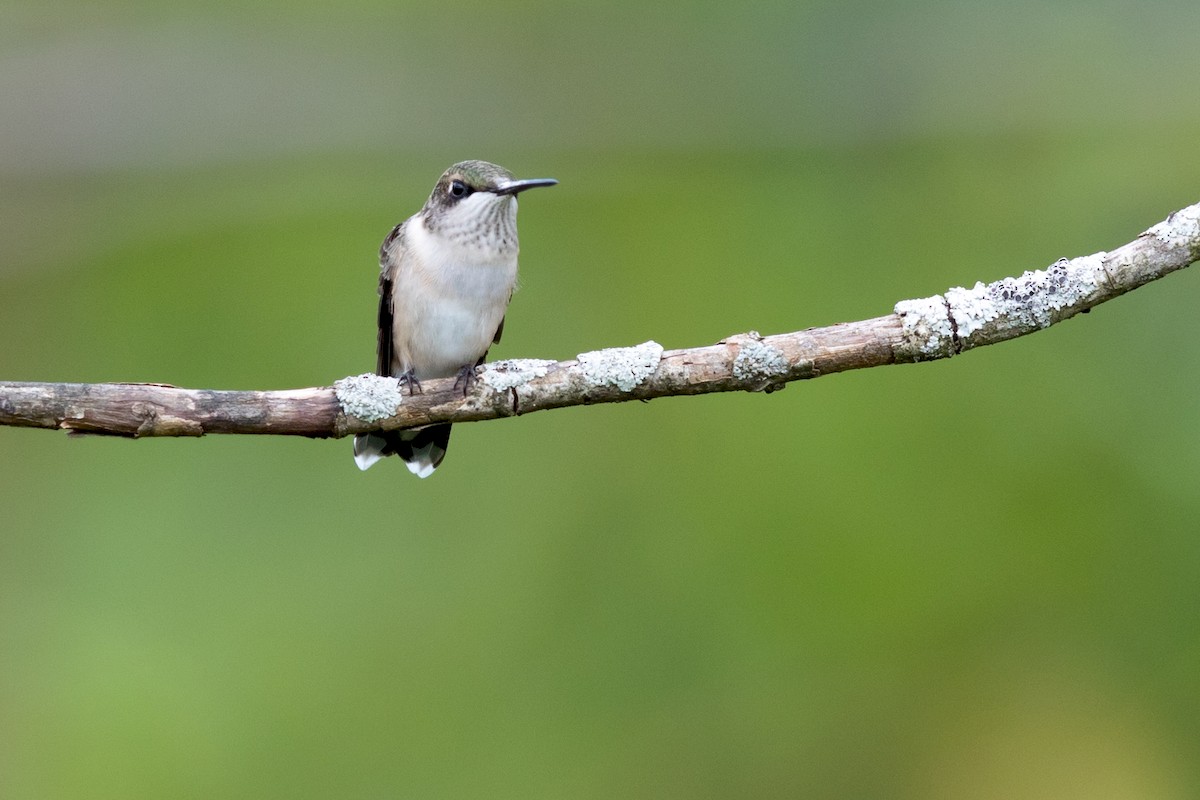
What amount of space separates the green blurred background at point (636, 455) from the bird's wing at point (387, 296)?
1657 mm

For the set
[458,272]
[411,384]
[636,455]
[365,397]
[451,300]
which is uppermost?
[458,272]

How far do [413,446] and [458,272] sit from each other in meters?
0.82

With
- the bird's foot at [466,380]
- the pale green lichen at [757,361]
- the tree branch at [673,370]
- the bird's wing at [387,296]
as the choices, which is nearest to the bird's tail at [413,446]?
the bird's wing at [387,296]

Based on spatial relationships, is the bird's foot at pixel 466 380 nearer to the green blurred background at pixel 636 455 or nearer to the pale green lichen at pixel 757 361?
the pale green lichen at pixel 757 361

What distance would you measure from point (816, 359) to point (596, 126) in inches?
167

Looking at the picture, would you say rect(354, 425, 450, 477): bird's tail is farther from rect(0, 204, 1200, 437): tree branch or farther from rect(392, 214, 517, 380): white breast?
rect(0, 204, 1200, 437): tree branch

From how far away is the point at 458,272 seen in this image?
15.8 feet

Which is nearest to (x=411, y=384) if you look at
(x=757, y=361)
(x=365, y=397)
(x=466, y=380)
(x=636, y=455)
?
(x=466, y=380)

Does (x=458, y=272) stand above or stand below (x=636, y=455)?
above

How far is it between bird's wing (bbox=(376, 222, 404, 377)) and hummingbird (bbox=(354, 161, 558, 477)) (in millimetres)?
114

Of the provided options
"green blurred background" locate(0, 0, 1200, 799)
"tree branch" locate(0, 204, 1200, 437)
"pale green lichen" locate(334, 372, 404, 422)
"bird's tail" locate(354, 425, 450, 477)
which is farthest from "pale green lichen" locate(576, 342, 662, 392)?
"green blurred background" locate(0, 0, 1200, 799)

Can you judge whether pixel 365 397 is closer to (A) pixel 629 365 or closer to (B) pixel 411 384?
(B) pixel 411 384

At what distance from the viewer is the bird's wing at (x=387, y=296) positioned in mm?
5141

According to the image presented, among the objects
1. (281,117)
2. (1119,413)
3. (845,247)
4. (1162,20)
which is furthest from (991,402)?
(281,117)
